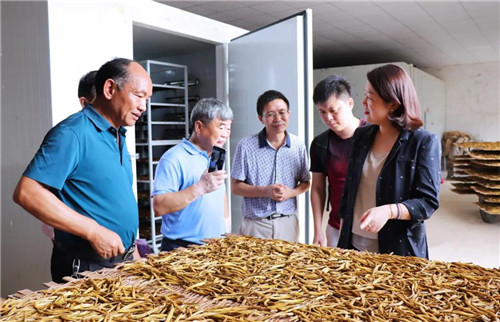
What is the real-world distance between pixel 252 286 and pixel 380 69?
1162 mm

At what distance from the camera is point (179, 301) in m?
1.05

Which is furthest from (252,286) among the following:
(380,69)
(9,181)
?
(9,181)

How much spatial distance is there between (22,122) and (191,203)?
5.39 feet

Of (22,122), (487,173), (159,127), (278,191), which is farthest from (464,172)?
(22,122)

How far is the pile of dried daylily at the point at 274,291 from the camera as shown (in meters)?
0.98

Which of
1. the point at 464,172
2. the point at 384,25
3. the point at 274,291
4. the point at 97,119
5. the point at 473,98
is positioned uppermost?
the point at 384,25

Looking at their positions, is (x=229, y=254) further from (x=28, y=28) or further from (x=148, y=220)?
(x=148, y=220)

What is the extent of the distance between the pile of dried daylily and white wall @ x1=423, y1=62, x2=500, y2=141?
525 inches

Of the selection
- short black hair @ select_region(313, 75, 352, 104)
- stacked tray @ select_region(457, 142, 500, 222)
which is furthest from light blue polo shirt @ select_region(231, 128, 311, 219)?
stacked tray @ select_region(457, 142, 500, 222)

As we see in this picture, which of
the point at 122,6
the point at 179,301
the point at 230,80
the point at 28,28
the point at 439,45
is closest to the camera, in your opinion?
the point at 179,301

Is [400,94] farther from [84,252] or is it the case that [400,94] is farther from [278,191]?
[84,252]

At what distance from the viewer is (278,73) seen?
3400 millimetres

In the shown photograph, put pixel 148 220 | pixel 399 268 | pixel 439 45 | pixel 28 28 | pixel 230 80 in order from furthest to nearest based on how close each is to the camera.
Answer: pixel 439 45, pixel 148 220, pixel 230 80, pixel 28 28, pixel 399 268

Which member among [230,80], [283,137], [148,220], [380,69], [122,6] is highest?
[122,6]
